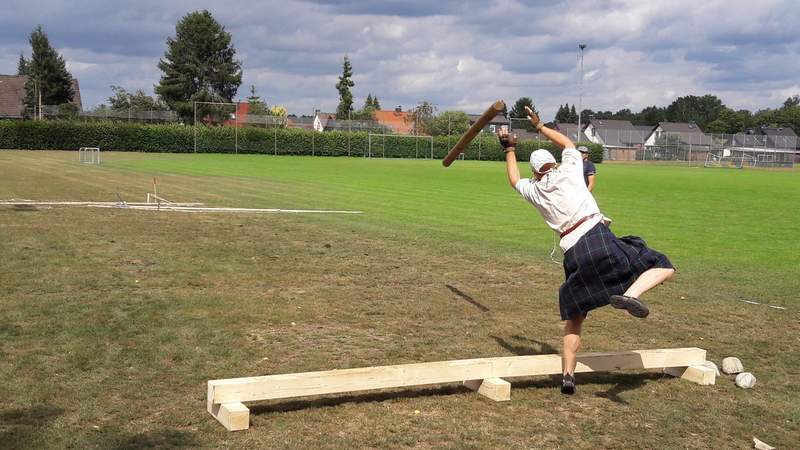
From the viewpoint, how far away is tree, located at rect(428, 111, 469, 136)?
348 feet

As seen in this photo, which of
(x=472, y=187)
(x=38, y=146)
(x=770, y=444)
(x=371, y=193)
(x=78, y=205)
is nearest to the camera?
(x=770, y=444)

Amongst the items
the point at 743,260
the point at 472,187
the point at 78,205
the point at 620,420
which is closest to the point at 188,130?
the point at 472,187

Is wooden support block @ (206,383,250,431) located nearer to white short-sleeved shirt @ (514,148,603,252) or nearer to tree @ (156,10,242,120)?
white short-sleeved shirt @ (514,148,603,252)

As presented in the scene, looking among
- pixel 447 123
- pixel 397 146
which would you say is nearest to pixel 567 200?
pixel 397 146

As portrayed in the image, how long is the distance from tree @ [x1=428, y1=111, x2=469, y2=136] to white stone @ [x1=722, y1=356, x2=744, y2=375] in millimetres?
96269

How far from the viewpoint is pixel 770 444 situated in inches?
219

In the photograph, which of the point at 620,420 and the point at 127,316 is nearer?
the point at 620,420

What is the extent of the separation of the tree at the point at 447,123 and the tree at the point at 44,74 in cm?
5034

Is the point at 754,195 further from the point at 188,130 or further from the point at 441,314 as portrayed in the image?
the point at 188,130

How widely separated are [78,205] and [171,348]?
14.3 meters

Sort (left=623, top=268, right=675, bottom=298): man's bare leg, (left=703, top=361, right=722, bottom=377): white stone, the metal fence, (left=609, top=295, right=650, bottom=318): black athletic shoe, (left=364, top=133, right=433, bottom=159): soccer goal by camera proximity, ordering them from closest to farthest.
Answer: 1. (left=609, top=295, right=650, bottom=318): black athletic shoe
2. (left=623, top=268, right=675, bottom=298): man's bare leg
3. (left=703, top=361, right=722, bottom=377): white stone
4. (left=364, top=133, right=433, bottom=159): soccer goal
5. the metal fence

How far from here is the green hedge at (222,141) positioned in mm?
63812

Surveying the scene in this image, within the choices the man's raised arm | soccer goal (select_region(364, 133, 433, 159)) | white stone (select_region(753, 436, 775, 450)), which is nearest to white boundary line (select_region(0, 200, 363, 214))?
the man's raised arm

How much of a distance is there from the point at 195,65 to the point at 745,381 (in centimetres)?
10670
